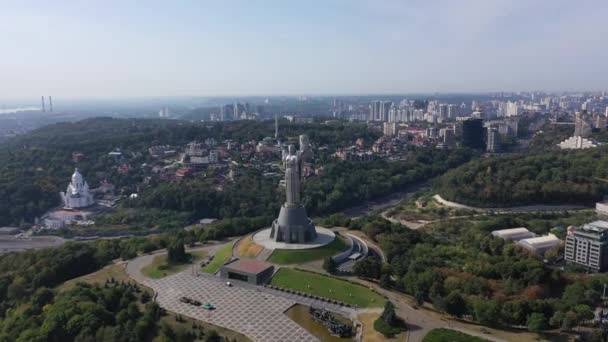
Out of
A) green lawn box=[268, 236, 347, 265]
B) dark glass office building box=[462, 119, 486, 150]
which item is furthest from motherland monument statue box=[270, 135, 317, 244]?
dark glass office building box=[462, 119, 486, 150]

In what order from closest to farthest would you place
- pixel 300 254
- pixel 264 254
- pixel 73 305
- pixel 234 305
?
pixel 73 305 → pixel 234 305 → pixel 300 254 → pixel 264 254

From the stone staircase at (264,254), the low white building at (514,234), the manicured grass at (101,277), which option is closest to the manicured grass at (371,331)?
the stone staircase at (264,254)

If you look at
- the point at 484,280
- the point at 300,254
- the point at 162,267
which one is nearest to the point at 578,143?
the point at 484,280

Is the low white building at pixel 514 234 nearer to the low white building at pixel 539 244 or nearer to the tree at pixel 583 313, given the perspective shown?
the low white building at pixel 539 244

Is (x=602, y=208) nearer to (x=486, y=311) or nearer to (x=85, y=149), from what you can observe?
(x=486, y=311)

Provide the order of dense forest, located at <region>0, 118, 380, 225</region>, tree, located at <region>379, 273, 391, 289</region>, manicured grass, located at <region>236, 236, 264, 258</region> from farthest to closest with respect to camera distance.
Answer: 1. dense forest, located at <region>0, 118, 380, 225</region>
2. manicured grass, located at <region>236, 236, 264, 258</region>
3. tree, located at <region>379, 273, 391, 289</region>

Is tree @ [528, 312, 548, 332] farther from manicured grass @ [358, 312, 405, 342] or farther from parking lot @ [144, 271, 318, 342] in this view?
parking lot @ [144, 271, 318, 342]
